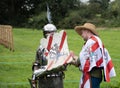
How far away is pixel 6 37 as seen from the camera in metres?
19.4

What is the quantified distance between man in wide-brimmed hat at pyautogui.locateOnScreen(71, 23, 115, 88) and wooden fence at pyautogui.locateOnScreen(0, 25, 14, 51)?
41.3 feet

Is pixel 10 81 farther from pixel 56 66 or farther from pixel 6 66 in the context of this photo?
pixel 56 66

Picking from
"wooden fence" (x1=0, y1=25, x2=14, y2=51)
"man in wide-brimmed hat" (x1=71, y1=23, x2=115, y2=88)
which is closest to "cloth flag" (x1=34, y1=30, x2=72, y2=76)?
"man in wide-brimmed hat" (x1=71, y1=23, x2=115, y2=88)

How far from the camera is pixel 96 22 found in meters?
39.8

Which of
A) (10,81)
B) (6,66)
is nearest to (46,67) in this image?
(10,81)

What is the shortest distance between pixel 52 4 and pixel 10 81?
110ft

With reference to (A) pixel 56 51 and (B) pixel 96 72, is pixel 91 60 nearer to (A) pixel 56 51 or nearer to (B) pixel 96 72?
(B) pixel 96 72

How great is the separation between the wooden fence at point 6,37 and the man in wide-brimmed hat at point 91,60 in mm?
12586

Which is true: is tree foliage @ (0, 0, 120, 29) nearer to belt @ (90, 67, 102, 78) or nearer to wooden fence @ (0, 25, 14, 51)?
wooden fence @ (0, 25, 14, 51)

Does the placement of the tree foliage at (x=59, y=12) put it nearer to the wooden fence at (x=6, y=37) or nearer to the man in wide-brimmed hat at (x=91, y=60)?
the wooden fence at (x=6, y=37)

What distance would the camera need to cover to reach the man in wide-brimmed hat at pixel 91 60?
5602 mm

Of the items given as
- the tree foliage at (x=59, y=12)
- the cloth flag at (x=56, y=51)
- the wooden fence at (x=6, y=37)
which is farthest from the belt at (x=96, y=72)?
the tree foliage at (x=59, y=12)

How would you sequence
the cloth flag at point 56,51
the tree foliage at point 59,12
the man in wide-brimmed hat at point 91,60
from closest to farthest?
1. the man in wide-brimmed hat at point 91,60
2. the cloth flag at point 56,51
3. the tree foliage at point 59,12

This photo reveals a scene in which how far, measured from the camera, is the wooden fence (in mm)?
18594
